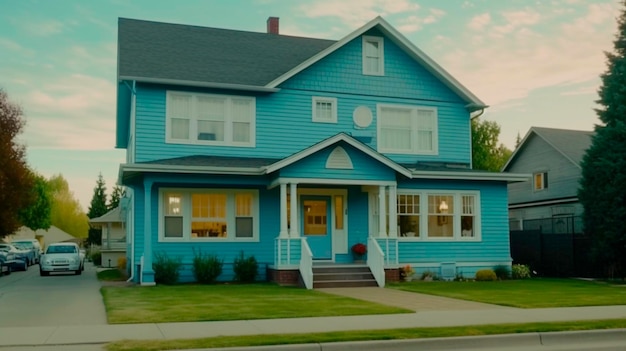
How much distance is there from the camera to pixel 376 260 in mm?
20812

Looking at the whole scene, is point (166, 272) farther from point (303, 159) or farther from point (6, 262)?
point (6, 262)

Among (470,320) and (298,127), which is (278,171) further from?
(470,320)

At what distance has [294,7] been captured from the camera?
20.9 metres

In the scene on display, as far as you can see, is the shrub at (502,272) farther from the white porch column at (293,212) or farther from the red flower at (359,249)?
the white porch column at (293,212)

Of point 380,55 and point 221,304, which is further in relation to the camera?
point 380,55

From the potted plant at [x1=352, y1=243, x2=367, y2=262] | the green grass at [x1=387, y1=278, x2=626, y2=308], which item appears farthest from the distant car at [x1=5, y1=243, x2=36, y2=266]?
the green grass at [x1=387, y1=278, x2=626, y2=308]

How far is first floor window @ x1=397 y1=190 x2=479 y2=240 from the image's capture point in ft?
76.9

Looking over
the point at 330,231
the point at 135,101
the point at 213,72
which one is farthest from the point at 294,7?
the point at 330,231

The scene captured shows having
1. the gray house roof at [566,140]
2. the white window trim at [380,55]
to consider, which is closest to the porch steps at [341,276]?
the white window trim at [380,55]

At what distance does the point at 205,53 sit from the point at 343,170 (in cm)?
720

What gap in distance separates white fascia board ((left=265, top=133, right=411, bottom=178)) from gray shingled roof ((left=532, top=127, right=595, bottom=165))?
16.1 m

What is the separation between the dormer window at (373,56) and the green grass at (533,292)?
7.47m

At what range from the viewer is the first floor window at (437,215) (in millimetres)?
23453

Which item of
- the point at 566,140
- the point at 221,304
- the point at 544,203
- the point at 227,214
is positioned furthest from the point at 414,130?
the point at 566,140
